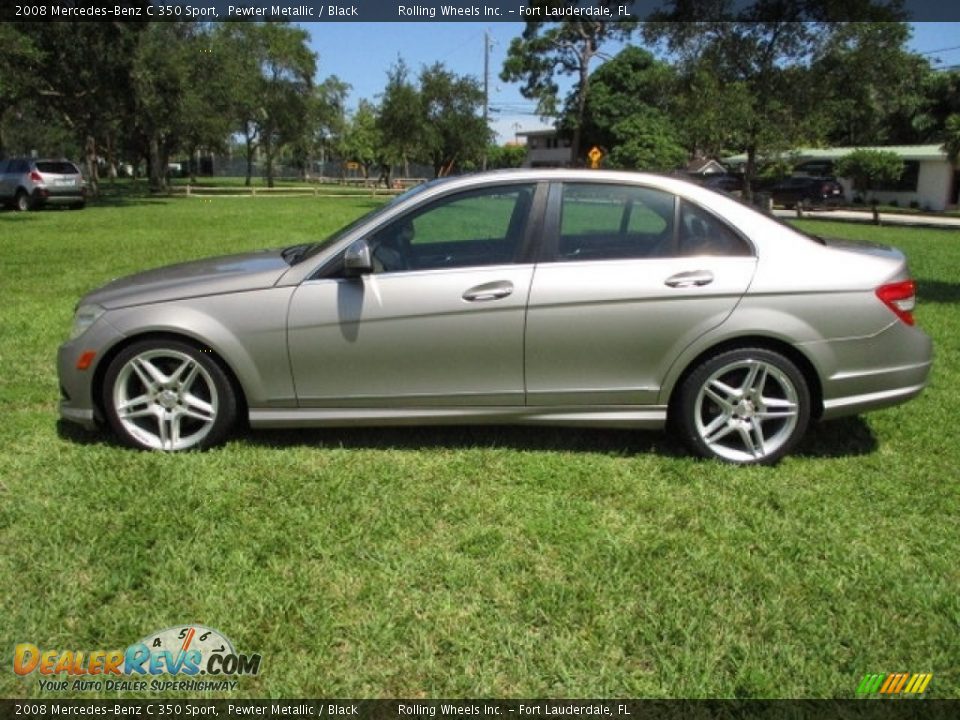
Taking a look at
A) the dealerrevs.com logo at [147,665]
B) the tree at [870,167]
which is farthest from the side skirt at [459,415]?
the tree at [870,167]

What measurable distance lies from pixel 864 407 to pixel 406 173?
246ft

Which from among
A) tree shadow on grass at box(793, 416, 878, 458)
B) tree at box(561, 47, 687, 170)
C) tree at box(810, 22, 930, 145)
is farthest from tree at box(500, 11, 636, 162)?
tree shadow on grass at box(793, 416, 878, 458)

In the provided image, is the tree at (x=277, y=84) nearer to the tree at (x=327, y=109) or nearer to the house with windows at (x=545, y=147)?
the tree at (x=327, y=109)

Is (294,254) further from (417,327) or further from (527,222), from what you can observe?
(527,222)

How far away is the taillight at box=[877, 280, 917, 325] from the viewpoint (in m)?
3.93

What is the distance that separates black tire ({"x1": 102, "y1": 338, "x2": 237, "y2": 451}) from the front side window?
109 cm

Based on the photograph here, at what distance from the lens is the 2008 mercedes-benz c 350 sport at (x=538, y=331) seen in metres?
3.91

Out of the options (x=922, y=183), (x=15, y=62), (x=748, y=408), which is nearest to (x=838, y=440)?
(x=748, y=408)

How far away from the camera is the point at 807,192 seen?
1500 inches

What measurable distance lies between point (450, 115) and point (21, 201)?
990 inches

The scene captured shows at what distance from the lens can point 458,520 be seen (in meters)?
3.46

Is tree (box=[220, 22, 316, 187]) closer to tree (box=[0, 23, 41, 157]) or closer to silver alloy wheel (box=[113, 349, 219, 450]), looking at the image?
A: tree (box=[0, 23, 41, 157])

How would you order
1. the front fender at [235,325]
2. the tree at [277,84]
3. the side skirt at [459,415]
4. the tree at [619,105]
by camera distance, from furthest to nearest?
the tree at [619,105] → the tree at [277,84] → the side skirt at [459,415] → the front fender at [235,325]

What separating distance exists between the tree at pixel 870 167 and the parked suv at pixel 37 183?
3699cm
